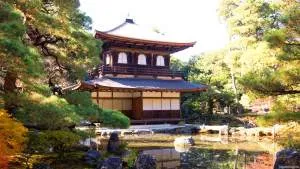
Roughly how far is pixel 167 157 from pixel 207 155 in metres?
1.78

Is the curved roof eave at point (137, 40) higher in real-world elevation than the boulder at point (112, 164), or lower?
higher

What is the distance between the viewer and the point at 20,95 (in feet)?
32.9

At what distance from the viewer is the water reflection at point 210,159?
13.3 metres

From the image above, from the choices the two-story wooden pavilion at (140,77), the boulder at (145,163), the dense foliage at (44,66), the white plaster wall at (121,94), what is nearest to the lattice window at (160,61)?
the two-story wooden pavilion at (140,77)

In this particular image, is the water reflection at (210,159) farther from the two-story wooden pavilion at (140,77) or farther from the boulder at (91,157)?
the two-story wooden pavilion at (140,77)

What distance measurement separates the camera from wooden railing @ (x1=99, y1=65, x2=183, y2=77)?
28984 mm

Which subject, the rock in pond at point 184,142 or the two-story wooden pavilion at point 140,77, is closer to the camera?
the rock in pond at point 184,142

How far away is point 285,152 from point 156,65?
70.7ft

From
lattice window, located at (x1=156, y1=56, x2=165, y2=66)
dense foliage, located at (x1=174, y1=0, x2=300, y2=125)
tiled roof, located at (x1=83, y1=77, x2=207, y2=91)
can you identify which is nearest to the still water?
dense foliage, located at (x1=174, y1=0, x2=300, y2=125)

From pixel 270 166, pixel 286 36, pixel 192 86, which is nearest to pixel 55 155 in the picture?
pixel 270 166

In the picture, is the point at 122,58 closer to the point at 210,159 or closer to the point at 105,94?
the point at 105,94

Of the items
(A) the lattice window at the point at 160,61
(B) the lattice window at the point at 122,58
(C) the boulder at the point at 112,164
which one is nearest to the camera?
(C) the boulder at the point at 112,164

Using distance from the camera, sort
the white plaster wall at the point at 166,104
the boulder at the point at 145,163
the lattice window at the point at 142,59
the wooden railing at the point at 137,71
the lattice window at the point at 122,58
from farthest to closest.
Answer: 1. the lattice window at the point at 142,59
2. the white plaster wall at the point at 166,104
3. the lattice window at the point at 122,58
4. the wooden railing at the point at 137,71
5. the boulder at the point at 145,163

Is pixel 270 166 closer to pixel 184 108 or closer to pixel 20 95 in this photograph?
pixel 20 95
